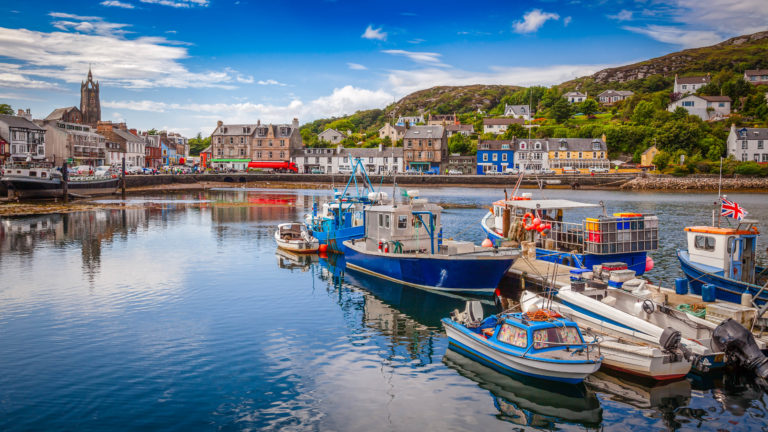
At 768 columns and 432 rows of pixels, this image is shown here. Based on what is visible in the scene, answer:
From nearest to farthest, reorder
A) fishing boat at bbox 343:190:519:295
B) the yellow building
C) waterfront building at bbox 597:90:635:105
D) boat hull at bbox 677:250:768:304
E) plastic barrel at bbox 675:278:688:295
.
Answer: boat hull at bbox 677:250:768:304 → plastic barrel at bbox 675:278:688:295 → fishing boat at bbox 343:190:519:295 → the yellow building → waterfront building at bbox 597:90:635:105

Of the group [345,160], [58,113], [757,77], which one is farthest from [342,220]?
[757,77]

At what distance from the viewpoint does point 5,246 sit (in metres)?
34.7

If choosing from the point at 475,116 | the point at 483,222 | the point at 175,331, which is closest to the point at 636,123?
the point at 475,116

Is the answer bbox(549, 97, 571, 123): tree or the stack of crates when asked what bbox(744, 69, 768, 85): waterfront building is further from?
the stack of crates

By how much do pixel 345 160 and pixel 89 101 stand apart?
3055 inches

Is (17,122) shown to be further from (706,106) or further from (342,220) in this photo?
(706,106)

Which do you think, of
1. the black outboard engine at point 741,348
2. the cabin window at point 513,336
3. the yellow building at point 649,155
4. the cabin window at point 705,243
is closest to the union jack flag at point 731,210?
the cabin window at point 705,243

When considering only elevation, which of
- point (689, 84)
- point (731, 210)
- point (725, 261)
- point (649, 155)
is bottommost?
point (725, 261)

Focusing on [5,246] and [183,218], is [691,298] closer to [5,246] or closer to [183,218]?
[5,246]

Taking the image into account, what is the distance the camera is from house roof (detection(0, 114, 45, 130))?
81.5m

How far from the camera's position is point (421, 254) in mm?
23719

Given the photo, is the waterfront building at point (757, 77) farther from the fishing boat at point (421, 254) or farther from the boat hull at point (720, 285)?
the fishing boat at point (421, 254)

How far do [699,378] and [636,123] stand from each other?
12373 centimetres

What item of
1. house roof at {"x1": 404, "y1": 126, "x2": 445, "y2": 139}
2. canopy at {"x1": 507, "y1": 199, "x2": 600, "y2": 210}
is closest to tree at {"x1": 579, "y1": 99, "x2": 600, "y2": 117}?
house roof at {"x1": 404, "y1": 126, "x2": 445, "y2": 139}
